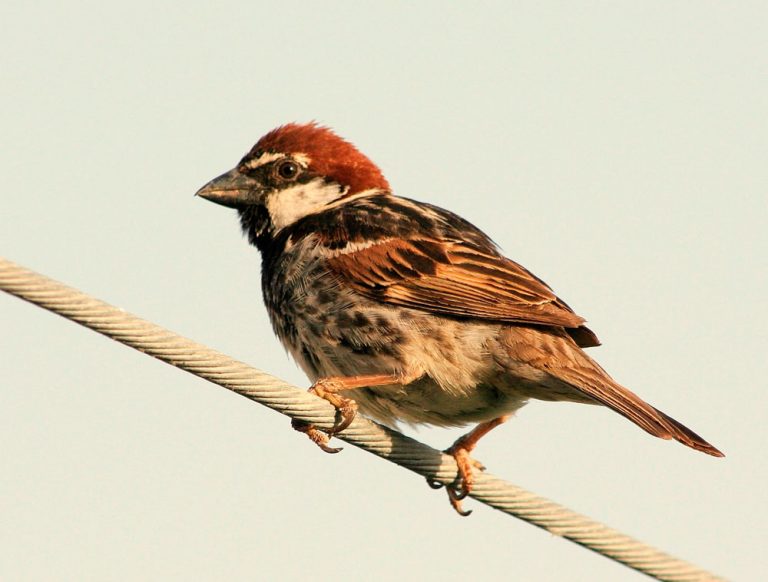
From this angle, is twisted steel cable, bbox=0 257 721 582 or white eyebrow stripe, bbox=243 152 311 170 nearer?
twisted steel cable, bbox=0 257 721 582

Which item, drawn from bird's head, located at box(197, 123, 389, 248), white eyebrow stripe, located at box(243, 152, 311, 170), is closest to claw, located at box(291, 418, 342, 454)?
bird's head, located at box(197, 123, 389, 248)

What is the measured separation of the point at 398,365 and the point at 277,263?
4.05ft

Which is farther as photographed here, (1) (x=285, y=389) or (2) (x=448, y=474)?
(2) (x=448, y=474)

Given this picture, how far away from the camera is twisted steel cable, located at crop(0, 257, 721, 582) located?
3994 mm

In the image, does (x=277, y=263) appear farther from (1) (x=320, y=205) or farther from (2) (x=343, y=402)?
(2) (x=343, y=402)

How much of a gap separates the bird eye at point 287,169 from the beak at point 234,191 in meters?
0.17

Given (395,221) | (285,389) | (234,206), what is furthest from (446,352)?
(234,206)

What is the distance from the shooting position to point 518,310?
245 inches

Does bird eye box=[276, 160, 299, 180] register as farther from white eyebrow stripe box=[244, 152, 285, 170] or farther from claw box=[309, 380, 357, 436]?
claw box=[309, 380, 357, 436]

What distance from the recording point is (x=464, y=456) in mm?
6660

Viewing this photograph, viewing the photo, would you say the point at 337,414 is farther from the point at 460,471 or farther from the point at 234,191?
the point at 234,191

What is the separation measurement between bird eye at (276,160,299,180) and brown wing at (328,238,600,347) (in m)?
1.28

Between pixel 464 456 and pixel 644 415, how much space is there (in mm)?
1286

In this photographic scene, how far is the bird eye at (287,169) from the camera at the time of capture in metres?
7.76
